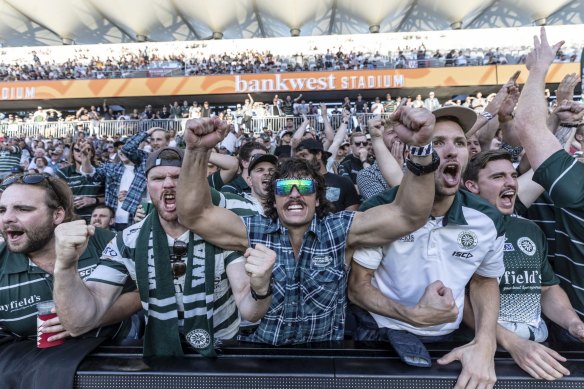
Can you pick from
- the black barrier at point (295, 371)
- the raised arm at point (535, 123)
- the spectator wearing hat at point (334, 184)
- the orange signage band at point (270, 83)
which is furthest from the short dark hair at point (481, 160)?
the orange signage band at point (270, 83)

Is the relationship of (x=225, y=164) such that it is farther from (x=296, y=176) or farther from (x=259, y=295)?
(x=259, y=295)

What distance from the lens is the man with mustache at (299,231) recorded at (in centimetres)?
193

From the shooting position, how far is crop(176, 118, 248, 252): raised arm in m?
1.89

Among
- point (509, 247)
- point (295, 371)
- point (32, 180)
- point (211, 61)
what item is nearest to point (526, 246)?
point (509, 247)

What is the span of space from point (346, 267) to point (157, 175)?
3.82 feet

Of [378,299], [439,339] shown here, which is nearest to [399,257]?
[378,299]

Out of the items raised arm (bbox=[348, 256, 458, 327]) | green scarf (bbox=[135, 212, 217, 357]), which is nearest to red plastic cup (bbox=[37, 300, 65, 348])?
green scarf (bbox=[135, 212, 217, 357])

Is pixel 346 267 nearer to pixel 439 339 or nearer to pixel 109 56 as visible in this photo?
pixel 439 339

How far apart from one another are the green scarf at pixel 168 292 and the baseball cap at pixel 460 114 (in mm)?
1454

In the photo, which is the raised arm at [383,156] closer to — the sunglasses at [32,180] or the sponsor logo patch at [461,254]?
the sponsor logo patch at [461,254]

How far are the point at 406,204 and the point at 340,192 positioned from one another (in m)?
2.47

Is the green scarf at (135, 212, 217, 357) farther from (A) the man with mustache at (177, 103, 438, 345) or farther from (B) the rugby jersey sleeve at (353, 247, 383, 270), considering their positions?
(B) the rugby jersey sleeve at (353, 247, 383, 270)

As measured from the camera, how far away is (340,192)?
4.42 m

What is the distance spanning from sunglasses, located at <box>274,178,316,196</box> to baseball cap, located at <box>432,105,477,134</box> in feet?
2.64
